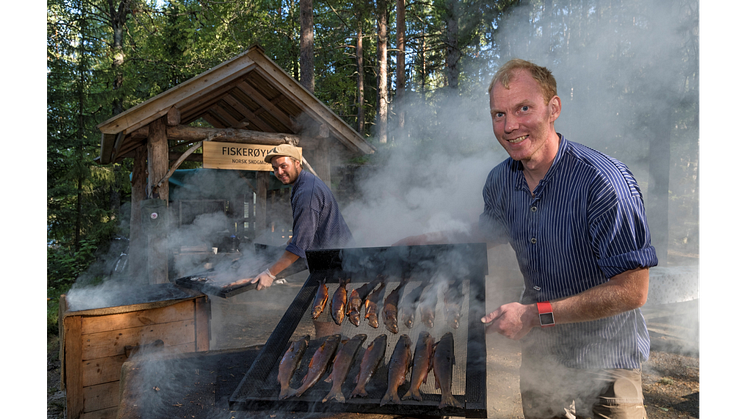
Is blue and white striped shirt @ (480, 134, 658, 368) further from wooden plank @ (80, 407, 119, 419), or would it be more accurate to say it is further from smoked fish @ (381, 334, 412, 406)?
wooden plank @ (80, 407, 119, 419)

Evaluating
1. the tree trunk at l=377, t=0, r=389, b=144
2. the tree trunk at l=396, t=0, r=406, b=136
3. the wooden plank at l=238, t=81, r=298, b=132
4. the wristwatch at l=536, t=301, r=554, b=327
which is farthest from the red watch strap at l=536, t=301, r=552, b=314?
the tree trunk at l=396, t=0, r=406, b=136

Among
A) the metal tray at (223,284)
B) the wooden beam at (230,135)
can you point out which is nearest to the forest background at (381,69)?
the wooden beam at (230,135)

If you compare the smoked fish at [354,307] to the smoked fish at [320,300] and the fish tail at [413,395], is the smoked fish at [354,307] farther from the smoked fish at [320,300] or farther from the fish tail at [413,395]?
the fish tail at [413,395]

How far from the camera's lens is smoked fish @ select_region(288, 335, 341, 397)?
2.01m

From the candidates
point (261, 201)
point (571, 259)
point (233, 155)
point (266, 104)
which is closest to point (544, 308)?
point (571, 259)

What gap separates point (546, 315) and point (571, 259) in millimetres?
347

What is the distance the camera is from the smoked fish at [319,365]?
2012 mm

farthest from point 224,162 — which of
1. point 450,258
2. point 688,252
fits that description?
point 688,252

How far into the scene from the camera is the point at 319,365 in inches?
85.7

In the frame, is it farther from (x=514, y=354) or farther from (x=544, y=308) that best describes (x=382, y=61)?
(x=544, y=308)

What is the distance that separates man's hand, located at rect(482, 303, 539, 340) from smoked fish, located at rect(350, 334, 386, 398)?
0.66 meters

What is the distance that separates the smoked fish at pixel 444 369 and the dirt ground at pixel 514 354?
0.42 metres
